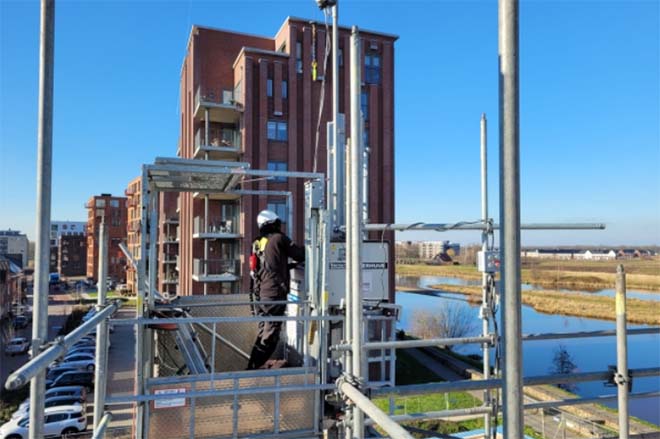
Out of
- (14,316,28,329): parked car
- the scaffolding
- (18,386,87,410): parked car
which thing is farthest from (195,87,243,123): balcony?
(14,316,28,329): parked car

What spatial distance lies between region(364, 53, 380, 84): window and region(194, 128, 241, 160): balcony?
846 cm

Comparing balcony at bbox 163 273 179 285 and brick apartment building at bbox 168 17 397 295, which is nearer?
brick apartment building at bbox 168 17 397 295

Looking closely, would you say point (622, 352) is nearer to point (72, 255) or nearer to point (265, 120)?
point (265, 120)

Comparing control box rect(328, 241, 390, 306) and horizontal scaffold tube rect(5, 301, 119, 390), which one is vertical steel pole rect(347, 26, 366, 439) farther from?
control box rect(328, 241, 390, 306)

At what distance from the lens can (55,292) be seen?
212ft

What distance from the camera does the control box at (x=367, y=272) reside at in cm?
456

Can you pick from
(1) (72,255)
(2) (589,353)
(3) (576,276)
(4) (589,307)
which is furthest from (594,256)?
(1) (72,255)

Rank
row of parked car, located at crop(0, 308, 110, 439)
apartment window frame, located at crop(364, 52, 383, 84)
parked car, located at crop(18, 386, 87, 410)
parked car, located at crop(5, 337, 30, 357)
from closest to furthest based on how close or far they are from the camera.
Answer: row of parked car, located at crop(0, 308, 110, 439) → parked car, located at crop(18, 386, 87, 410) → apartment window frame, located at crop(364, 52, 383, 84) → parked car, located at crop(5, 337, 30, 357)

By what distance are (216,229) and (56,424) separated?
1168 cm

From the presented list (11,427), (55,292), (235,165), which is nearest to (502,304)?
(235,165)

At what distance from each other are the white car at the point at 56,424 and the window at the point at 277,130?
53.2ft

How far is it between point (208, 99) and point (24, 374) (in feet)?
83.9

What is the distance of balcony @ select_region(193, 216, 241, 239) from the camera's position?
77.5 feet

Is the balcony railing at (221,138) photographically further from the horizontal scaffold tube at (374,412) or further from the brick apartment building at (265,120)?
the horizontal scaffold tube at (374,412)
